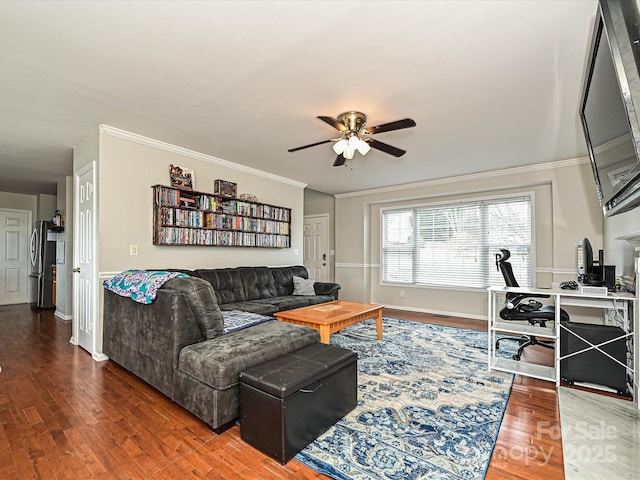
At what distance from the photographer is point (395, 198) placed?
612 centimetres

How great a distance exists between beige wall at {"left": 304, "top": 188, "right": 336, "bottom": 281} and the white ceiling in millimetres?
3385

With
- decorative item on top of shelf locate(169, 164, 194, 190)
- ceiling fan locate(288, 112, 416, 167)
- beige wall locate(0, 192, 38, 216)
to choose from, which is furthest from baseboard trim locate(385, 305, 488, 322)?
beige wall locate(0, 192, 38, 216)

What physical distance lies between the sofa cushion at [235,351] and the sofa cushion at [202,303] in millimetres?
87

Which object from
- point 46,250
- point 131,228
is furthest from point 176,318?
point 46,250

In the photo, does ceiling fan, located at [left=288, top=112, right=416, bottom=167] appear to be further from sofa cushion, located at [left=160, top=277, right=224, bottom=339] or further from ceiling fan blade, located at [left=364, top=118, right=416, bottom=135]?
sofa cushion, located at [left=160, top=277, right=224, bottom=339]

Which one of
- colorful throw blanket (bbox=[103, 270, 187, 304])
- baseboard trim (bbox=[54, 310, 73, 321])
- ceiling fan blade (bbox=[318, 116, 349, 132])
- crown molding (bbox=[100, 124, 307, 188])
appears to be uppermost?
crown molding (bbox=[100, 124, 307, 188])

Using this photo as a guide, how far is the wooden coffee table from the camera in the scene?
10.2 ft

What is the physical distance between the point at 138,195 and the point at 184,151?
Answer: 2.75 feet

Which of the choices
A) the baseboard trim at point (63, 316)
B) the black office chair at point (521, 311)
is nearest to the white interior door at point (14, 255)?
the baseboard trim at point (63, 316)

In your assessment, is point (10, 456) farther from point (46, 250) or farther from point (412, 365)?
point (46, 250)

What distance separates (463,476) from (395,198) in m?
5.02

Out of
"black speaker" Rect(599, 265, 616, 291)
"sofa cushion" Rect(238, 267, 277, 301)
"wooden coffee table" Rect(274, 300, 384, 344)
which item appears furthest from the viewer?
"sofa cushion" Rect(238, 267, 277, 301)

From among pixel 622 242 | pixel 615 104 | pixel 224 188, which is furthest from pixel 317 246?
pixel 615 104

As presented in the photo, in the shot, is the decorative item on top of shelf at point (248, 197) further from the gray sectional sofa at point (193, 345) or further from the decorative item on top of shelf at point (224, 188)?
the gray sectional sofa at point (193, 345)
